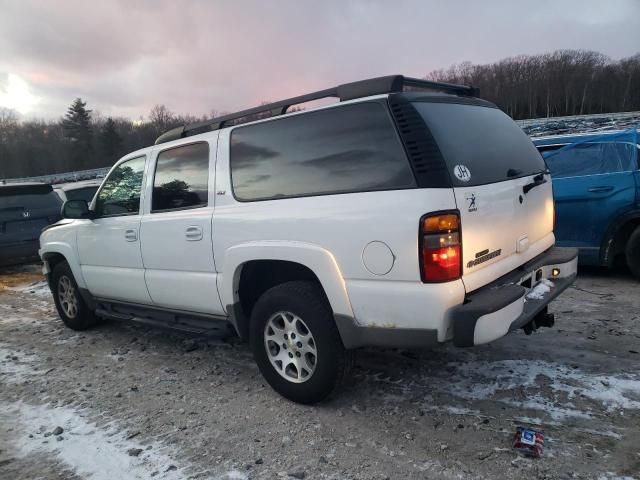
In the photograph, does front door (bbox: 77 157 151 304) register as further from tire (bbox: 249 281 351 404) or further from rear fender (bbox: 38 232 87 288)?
tire (bbox: 249 281 351 404)

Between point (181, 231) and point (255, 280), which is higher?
point (181, 231)

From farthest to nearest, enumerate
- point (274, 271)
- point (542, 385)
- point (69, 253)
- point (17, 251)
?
point (17, 251) → point (69, 253) → point (274, 271) → point (542, 385)

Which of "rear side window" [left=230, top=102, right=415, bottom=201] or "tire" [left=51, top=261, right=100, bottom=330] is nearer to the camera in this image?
"rear side window" [left=230, top=102, right=415, bottom=201]

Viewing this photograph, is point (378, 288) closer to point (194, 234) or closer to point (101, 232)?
point (194, 234)

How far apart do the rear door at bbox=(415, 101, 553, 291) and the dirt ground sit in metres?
0.89

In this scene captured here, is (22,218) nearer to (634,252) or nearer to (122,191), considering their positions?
(122,191)

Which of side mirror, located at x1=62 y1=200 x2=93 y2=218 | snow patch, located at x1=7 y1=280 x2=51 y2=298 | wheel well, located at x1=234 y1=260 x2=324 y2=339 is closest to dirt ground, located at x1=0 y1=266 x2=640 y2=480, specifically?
wheel well, located at x1=234 y1=260 x2=324 y2=339

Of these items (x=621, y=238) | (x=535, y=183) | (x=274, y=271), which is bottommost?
(x=621, y=238)

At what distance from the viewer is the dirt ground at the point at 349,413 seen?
2.61 metres

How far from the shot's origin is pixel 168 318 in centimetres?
409

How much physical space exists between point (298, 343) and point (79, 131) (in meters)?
78.5

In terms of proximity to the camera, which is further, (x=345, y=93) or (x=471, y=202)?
(x=345, y=93)

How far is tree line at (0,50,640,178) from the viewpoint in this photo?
65500mm

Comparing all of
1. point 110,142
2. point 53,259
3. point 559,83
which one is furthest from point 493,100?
point 53,259
